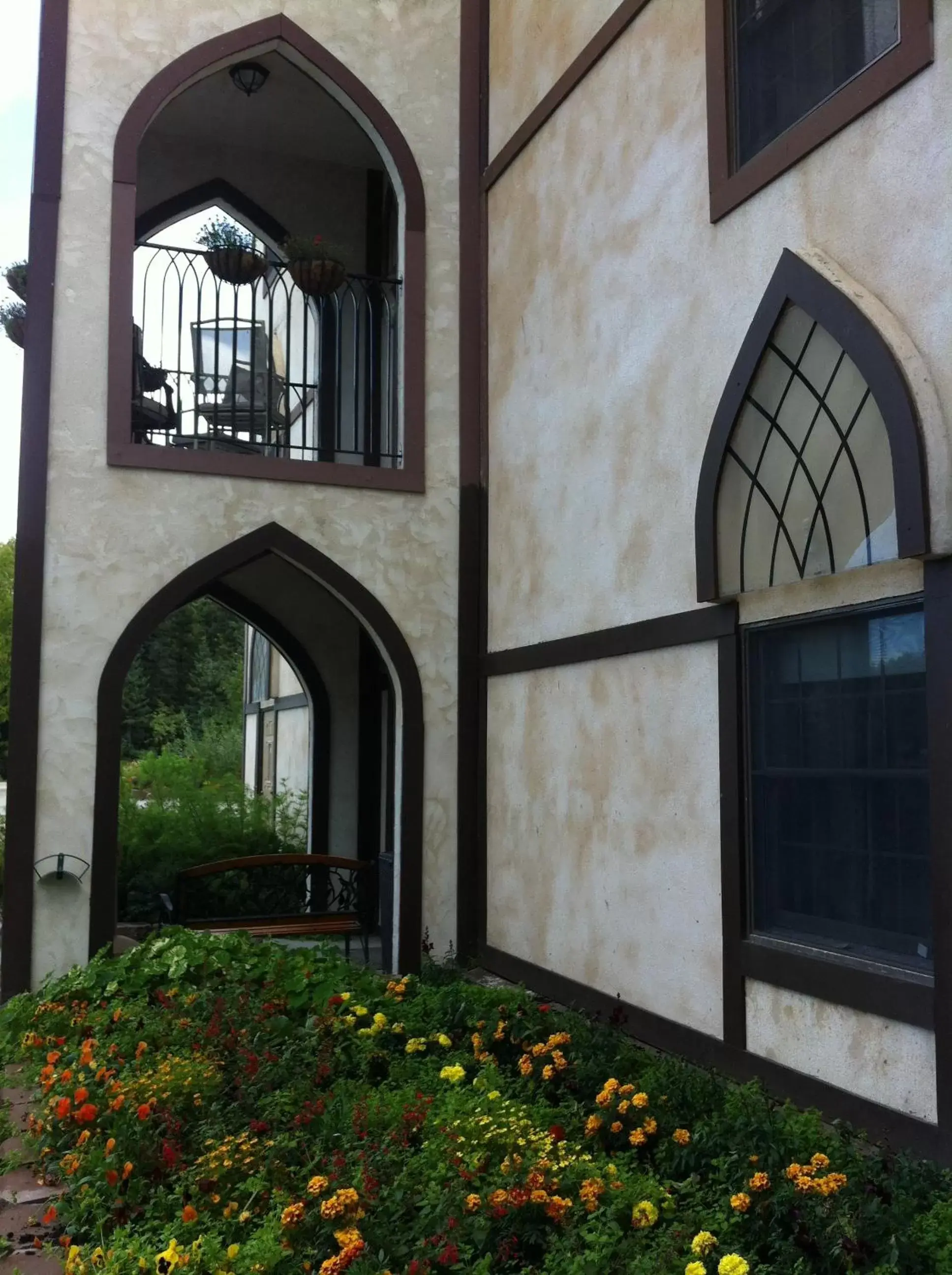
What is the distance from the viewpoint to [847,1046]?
4.60m

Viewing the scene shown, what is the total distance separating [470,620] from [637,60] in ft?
11.6

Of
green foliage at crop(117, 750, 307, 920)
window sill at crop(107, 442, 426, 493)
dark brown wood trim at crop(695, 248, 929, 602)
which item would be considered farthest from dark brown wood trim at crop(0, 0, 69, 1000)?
dark brown wood trim at crop(695, 248, 929, 602)

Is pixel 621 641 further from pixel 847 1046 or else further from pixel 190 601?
pixel 190 601

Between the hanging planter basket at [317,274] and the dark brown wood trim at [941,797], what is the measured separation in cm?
548

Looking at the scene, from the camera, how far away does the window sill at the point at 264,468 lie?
301 inches

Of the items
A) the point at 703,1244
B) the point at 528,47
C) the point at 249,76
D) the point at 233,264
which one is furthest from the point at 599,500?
the point at 249,76

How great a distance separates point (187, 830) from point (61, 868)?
139 inches

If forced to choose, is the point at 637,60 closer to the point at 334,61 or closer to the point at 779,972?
the point at 334,61

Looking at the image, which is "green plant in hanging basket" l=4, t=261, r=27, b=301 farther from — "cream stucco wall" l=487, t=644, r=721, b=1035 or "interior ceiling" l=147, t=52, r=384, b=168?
"cream stucco wall" l=487, t=644, r=721, b=1035

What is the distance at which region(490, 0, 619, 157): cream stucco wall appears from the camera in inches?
282

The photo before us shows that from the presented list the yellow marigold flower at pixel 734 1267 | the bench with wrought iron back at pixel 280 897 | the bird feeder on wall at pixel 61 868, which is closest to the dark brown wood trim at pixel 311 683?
the bench with wrought iron back at pixel 280 897

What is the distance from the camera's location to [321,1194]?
3342 mm

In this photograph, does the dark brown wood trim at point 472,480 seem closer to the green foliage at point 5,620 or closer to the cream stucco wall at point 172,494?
the cream stucco wall at point 172,494

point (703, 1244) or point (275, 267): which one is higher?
point (275, 267)
